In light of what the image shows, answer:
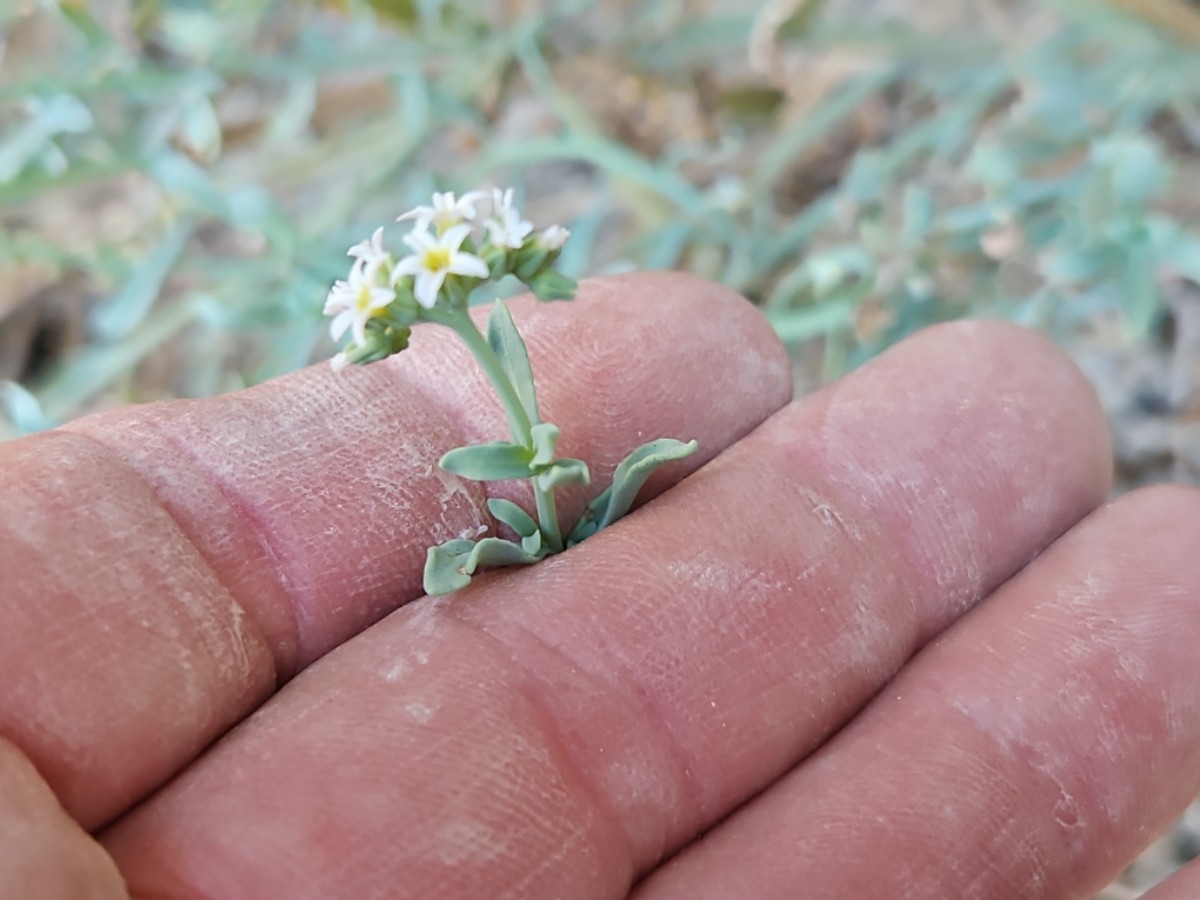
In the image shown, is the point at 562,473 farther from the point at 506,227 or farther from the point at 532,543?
the point at 506,227

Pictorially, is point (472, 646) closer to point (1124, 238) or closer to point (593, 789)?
point (593, 789)

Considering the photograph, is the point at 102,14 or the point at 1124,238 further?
the point at 102,14

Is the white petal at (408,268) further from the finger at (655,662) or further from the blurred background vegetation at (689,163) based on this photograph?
the blurred background vegetation at (689,163)

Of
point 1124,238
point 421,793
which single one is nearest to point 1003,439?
point 1124,238

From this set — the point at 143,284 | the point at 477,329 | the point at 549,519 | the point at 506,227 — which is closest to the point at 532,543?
the point at 549,519

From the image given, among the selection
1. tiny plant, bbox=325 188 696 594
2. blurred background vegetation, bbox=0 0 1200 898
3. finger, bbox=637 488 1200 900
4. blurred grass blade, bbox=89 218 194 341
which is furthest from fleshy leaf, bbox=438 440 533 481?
blurred grass blade, bbox=89 218 194 341
